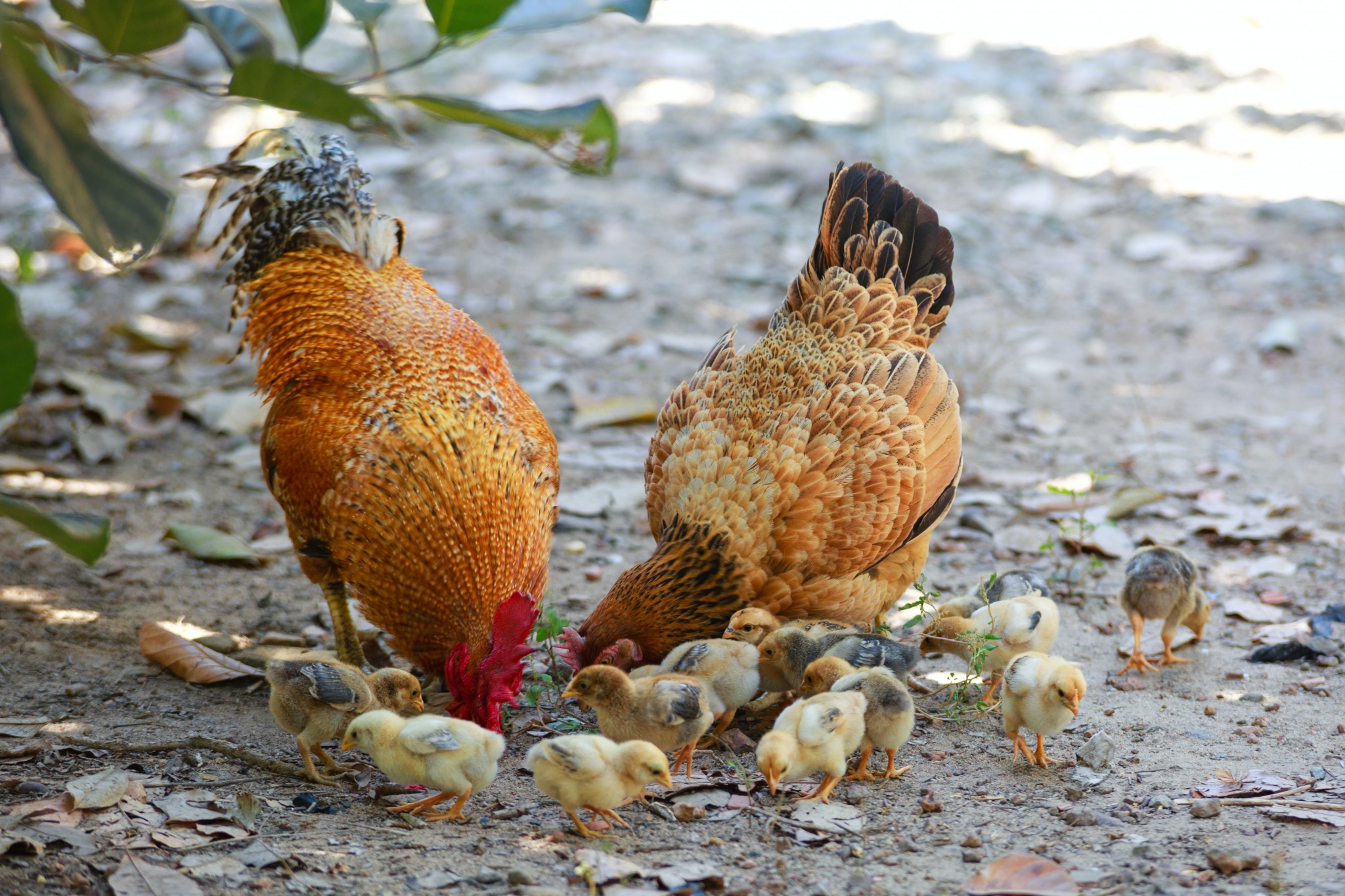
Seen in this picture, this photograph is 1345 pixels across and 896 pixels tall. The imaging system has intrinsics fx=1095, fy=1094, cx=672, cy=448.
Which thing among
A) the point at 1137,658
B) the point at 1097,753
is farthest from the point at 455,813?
the point at 1137,658

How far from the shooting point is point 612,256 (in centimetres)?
849

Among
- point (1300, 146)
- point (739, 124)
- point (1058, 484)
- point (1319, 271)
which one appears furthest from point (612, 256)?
point (1300, 146)

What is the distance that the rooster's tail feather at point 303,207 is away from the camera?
14.8 ft

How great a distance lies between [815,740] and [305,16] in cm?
226

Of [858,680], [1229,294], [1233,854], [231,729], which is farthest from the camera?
[1229,294]

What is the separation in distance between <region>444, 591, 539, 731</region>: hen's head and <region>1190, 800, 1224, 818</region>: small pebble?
6.59ft

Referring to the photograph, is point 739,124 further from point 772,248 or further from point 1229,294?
point 1229,294

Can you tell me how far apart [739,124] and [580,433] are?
491 cm

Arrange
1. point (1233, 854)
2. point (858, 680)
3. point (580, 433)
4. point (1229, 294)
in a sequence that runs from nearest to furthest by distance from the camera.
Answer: point (1233, 854)
point (858, 680)
point (580, 433)
point (1229, 294)

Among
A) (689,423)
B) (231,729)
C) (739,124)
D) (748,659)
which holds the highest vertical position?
(739,124)

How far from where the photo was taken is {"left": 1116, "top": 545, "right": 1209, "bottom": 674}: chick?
4.06 meters

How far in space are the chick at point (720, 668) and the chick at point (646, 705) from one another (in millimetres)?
120

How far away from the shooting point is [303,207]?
14.9 feet

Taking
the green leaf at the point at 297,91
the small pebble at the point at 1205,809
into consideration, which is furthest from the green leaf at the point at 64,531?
the small pebble at the point at 1205,809
